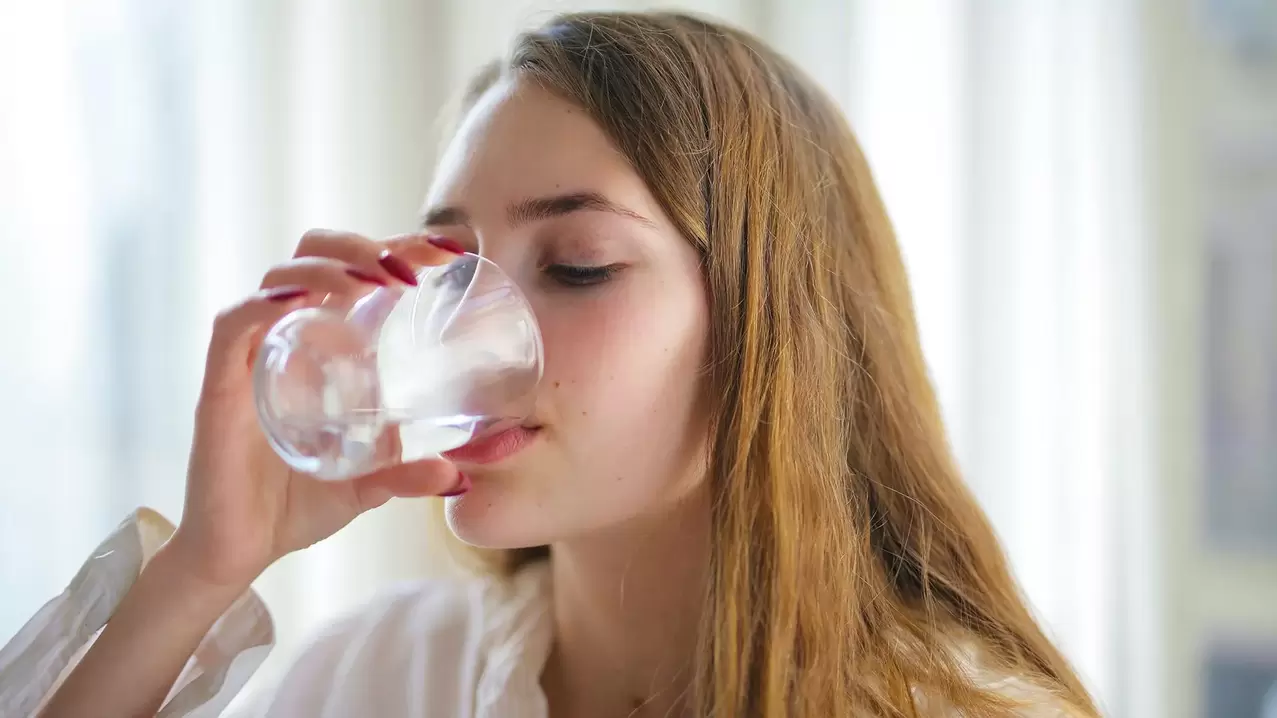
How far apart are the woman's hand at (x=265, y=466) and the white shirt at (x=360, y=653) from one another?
0.25 feet

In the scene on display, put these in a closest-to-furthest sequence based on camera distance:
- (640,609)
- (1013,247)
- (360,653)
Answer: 1. (640,609)
2. (360,653)
3. (1013,247)

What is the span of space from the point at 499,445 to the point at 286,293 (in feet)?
0.59

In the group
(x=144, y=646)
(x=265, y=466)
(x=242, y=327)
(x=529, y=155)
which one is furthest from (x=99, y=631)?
(x=529, y=155)

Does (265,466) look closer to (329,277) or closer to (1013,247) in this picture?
(329,277)

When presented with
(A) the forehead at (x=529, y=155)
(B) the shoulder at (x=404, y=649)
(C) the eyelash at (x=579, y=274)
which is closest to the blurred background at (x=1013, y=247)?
(B) the shoulder at (x=404, y=649)

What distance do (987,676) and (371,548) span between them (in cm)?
75

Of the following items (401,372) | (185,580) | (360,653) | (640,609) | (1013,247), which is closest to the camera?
(401,372)

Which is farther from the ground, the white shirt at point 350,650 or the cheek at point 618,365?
the cheek at point 618,365

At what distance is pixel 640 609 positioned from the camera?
890 mm

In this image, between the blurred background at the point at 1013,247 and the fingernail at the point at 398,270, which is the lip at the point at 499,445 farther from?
the blurred background at the point at 1013,247

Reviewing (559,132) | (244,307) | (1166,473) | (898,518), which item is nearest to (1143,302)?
(1166,473)

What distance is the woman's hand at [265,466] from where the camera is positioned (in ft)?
2.29

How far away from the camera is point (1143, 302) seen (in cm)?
115

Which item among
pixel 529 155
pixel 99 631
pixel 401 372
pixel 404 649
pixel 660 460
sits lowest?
pixel 404 649
